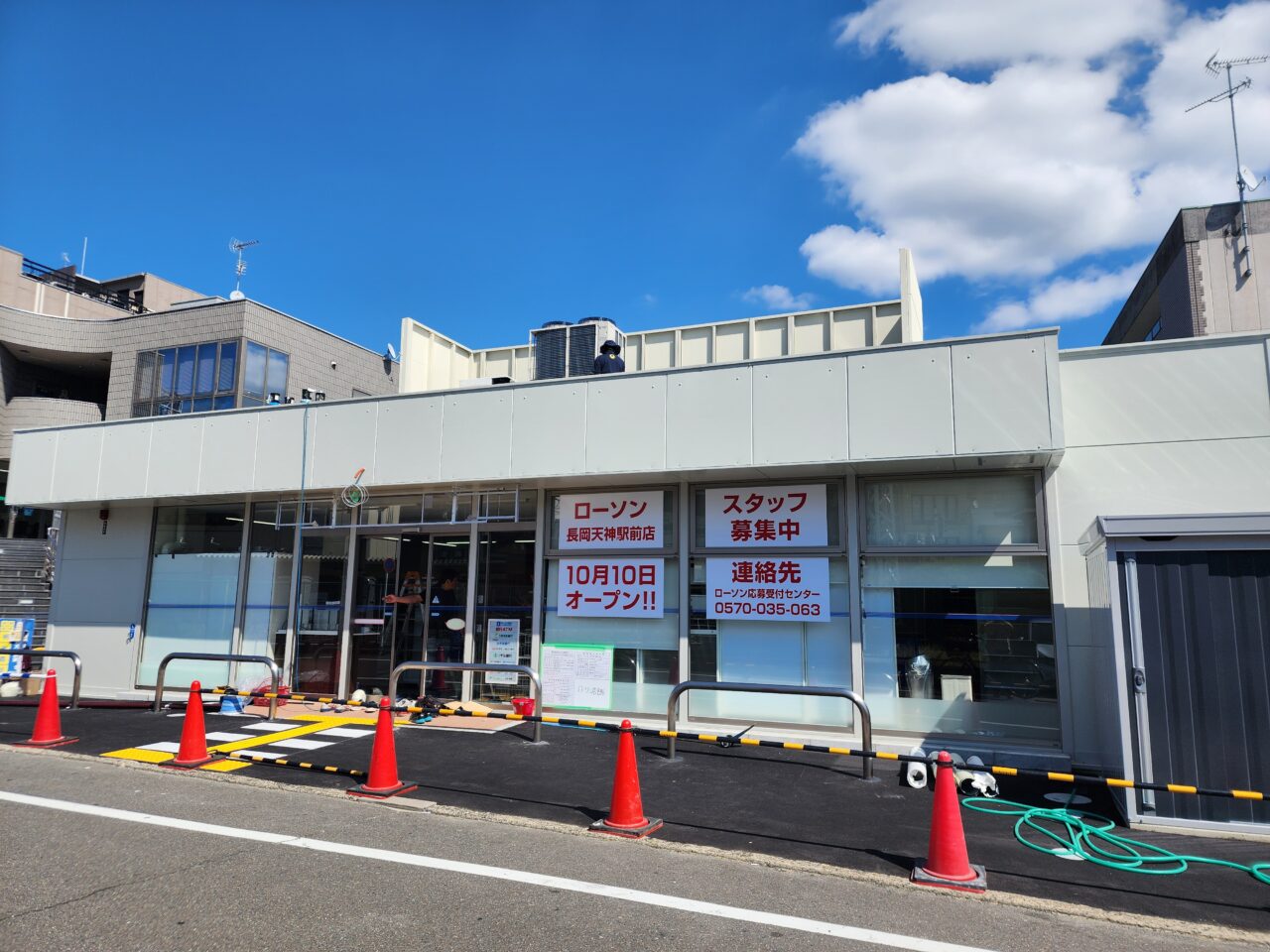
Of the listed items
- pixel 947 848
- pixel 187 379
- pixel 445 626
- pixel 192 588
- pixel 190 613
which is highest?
pixel 187 379

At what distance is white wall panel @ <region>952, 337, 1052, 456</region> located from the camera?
29.1 ft

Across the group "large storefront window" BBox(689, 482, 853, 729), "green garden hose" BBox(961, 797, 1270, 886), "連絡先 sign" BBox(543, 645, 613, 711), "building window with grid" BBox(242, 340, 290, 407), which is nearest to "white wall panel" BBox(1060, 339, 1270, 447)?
"large storefront window" BBox(689, 482, 853, 729)

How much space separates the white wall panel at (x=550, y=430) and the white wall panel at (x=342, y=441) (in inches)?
96.8

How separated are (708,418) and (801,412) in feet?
3.70

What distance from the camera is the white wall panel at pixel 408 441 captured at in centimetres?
1180

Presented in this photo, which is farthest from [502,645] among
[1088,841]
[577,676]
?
[1088,841]

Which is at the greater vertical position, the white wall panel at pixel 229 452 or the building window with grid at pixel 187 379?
the building window with grid at pixel 187 379

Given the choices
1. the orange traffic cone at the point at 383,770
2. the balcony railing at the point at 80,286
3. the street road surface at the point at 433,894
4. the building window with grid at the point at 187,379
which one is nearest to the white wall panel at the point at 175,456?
the street road surface at the point at 433,894

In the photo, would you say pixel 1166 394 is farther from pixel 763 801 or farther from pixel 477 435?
pixel 477 435

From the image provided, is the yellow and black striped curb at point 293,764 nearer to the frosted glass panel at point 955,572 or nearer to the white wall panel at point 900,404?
the frosted glass panel at point 955,572

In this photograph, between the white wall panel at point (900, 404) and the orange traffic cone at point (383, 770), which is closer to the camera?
the orange traffic cone at point (383, 770)

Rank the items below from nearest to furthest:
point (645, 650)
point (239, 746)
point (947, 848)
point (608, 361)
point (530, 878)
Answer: point (530, 878)
point (947, 848)
point (239, 746)
point (645, 650)
point (608, 361)

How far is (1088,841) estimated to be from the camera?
631cm

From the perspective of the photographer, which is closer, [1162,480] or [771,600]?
[1162,480]
